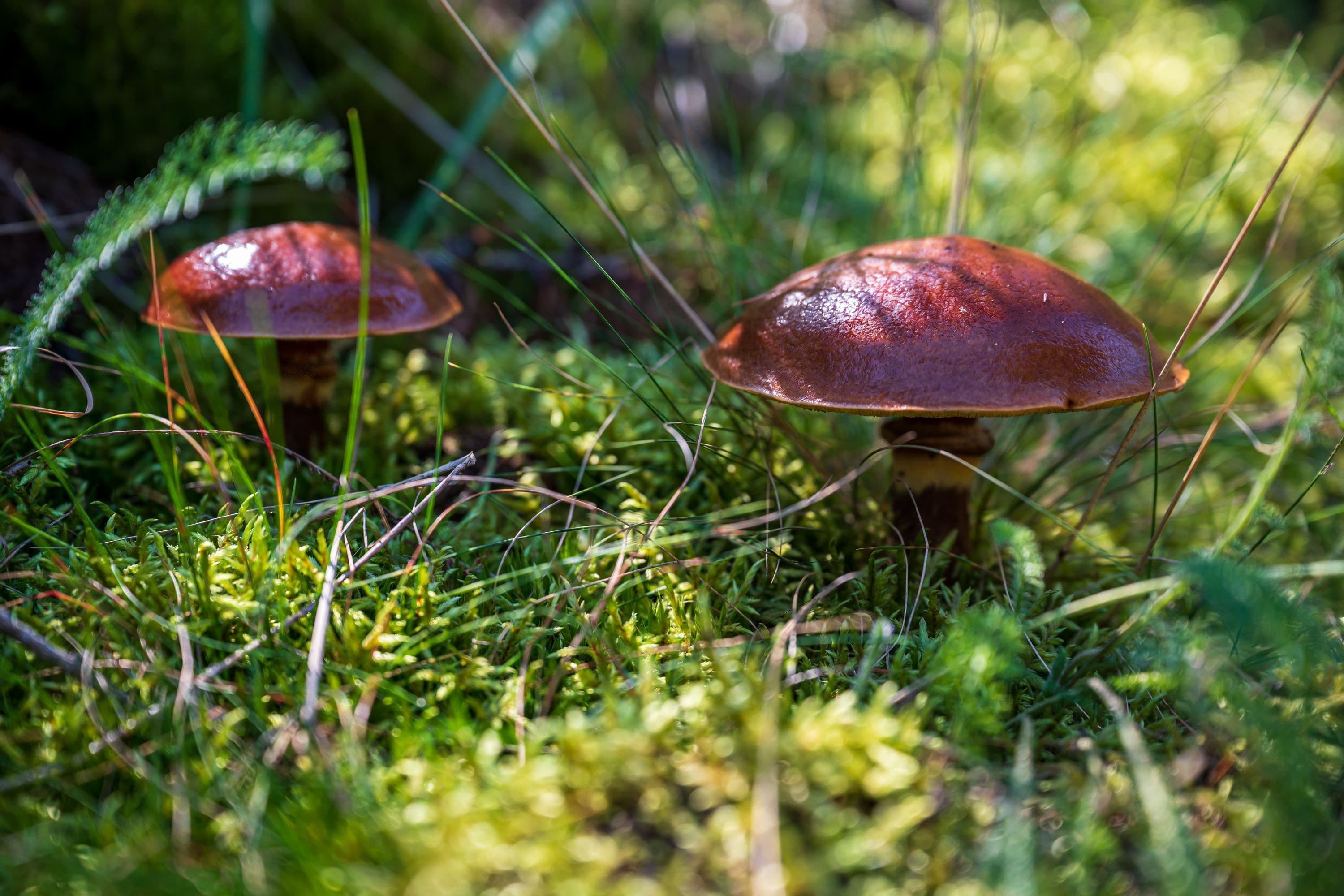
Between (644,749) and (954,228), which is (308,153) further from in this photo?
(954,228)

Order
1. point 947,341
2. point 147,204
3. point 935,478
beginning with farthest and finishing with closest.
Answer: point 935,478 < point 147,204 < point 947,341

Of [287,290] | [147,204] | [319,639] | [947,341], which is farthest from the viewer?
[287,290]

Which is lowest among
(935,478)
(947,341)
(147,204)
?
(935,478)

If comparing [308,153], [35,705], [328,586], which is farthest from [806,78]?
[35,705]

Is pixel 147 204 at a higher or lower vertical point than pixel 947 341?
higher

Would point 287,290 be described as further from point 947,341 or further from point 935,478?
point 935,478

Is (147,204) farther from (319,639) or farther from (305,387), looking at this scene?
(319,639)

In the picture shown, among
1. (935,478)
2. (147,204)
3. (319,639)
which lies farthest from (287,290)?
(935,478)

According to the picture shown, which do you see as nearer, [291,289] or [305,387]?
[291,289]
